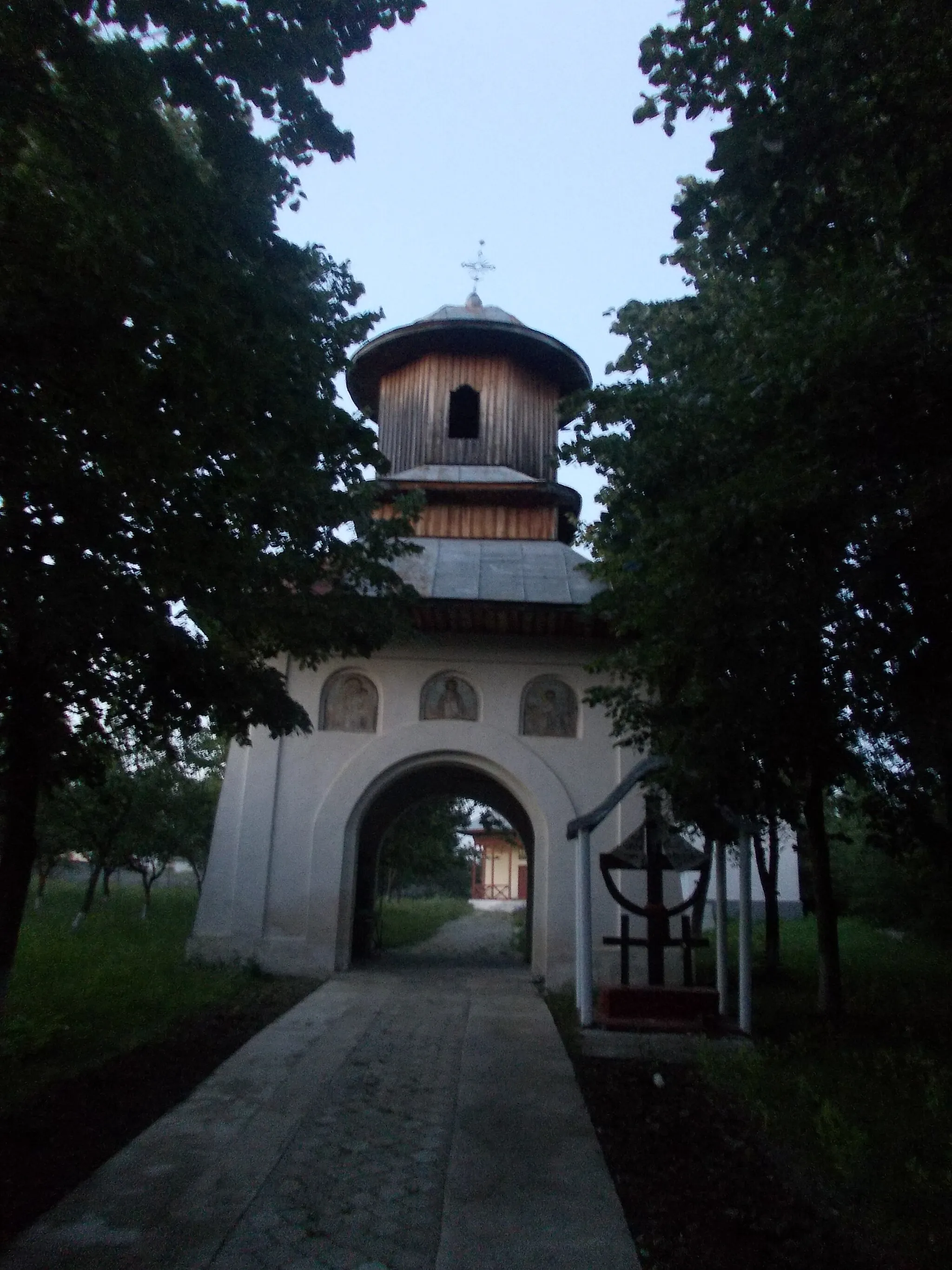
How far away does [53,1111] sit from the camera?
5.18 meters

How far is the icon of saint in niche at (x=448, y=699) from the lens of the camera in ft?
39.1

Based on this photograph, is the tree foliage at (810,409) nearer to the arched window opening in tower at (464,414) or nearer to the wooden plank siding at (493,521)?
the wooden plank siding at (493,521)

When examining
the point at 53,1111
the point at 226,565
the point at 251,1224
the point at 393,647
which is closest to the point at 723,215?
the point at 226,565

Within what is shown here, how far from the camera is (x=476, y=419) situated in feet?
51.3

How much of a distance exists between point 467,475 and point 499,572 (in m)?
2.47

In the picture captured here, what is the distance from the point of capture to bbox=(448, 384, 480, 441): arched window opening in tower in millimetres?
15562

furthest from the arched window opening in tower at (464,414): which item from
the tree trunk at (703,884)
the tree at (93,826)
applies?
the tree trunk at (703,884)

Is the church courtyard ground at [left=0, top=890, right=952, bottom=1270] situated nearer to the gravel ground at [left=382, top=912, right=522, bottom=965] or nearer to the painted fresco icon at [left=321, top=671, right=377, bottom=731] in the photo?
the painted fresco icon at [left=321, top=671, right=377, bottom=731]

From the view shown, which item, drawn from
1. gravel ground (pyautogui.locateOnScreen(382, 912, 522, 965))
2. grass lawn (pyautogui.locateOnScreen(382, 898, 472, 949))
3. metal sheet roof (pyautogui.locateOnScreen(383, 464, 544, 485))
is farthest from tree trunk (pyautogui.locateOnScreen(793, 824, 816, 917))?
grass lawn (pyautogui.locateOnScreen(382, 898, 472, 949))

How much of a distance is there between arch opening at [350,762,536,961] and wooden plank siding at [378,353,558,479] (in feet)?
16.6

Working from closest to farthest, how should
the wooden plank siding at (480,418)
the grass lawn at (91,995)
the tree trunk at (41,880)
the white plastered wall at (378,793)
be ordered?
the grass lawn at (91,995)
the white plastered wall at (378,793)
the wooden plank siding at (480,418)
the tree trunk at (41,880)

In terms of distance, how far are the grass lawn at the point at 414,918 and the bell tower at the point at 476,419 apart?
8.04 meters

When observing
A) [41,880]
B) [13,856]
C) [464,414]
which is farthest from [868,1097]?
[41,880]

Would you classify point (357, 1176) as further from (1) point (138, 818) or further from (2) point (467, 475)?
(1) point (138, 818)
